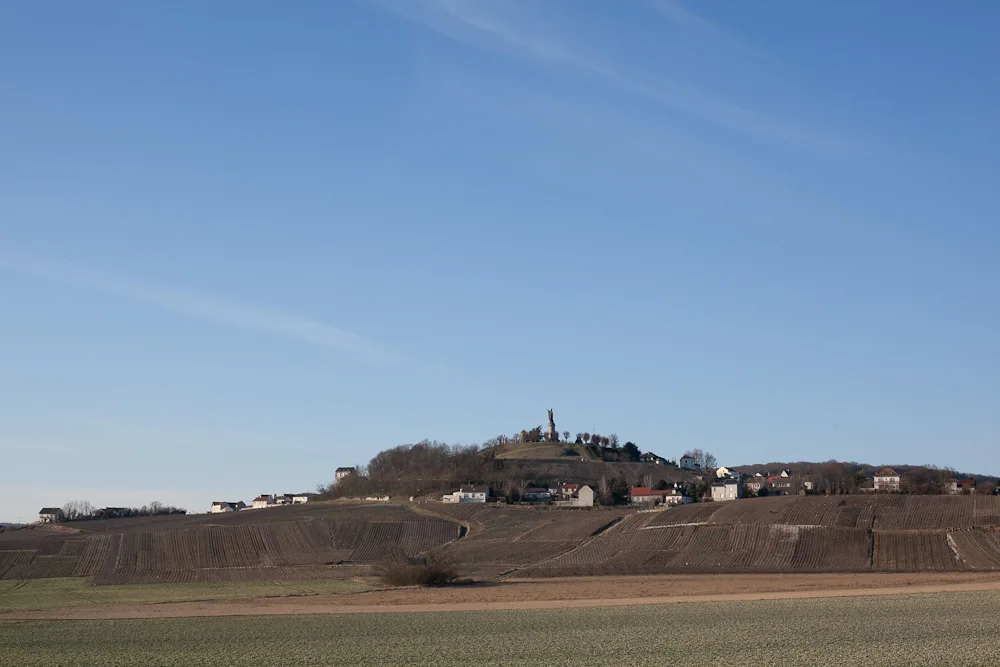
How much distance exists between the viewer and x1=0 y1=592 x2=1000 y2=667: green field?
32438 mm

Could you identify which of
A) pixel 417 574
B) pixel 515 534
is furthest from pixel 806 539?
pixel 515 534

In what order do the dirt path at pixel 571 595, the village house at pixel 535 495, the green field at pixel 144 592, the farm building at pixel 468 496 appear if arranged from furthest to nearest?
1. the village house at pixel 535 495
2. the farm building at pixel 468 496
3. the green field at pixel 144 592
4. the dirt path at pixel 571 595

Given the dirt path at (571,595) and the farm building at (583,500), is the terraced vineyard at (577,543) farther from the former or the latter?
the farm building at (583,500)

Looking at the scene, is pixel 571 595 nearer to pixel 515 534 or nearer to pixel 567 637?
pixel 567 637

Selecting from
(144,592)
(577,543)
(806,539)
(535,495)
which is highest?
(535,495)

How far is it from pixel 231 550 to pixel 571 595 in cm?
4988

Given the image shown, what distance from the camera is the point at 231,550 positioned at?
98.3 meters

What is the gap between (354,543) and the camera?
10181 cm

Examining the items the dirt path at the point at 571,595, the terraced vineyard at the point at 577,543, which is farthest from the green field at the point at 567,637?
the terraced vineyard at the point at 577,543

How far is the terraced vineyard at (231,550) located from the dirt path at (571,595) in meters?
18.7

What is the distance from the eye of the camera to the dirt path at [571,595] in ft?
173

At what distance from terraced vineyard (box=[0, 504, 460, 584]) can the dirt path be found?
61.2ft

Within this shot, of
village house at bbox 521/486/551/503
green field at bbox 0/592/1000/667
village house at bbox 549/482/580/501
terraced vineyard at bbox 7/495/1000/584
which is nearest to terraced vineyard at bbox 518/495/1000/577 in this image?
terraced vineyard at bbox 7/495/1000/584

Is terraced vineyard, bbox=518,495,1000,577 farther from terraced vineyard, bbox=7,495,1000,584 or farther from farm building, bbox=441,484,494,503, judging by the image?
farm building, bbox=441,484,494,503
